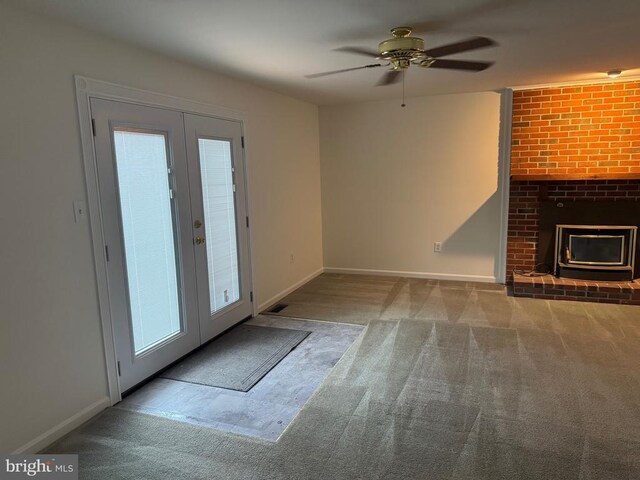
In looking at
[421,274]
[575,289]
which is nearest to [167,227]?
[421,274]

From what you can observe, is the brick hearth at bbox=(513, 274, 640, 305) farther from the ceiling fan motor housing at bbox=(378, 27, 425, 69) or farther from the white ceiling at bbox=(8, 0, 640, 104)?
the ceiling fan motor housing at bbox=(378, 27, 425, 69)

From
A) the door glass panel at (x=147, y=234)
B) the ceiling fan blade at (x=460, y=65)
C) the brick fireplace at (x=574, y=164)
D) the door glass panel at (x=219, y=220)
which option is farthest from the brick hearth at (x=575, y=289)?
the door glass panel at (x=147, y=234)

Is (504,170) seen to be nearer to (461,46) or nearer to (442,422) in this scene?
(461,46)

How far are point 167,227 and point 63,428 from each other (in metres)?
1.37

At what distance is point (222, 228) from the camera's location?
3.65 m

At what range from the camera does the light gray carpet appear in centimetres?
199

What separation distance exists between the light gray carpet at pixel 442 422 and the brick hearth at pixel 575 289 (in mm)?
585

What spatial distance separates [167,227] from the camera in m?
3.03

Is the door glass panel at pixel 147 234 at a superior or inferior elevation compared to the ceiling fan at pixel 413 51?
inferior

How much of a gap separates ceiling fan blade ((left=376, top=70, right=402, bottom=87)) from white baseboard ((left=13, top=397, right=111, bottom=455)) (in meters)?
3.25


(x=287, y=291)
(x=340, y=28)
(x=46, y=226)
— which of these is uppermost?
(x=340, y=28)

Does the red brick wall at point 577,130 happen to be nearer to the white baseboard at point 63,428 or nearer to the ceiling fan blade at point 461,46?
the ceiling fan blade at point 461,46

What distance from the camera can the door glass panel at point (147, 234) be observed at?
2.70 meters

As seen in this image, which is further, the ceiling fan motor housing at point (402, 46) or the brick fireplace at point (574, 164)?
the brick fireplace at point (574, 164)
